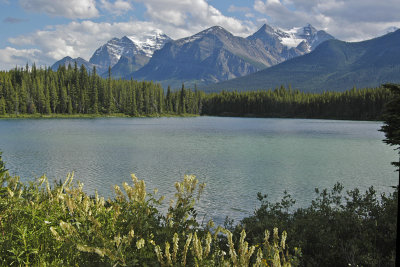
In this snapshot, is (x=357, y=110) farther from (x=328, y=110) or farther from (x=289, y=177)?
(x=289, y=177)

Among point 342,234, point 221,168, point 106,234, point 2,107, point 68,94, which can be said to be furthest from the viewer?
point 68,94

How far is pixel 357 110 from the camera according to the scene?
168750 millimetres

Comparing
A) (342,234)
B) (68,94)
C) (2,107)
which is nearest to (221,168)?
(342,234)

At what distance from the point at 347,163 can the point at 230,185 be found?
1874cm

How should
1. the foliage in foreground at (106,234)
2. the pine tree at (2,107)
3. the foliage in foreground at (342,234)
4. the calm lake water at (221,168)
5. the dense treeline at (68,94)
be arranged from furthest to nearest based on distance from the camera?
the dense treeline at (68,94) → the pine tree at (2,107) → the calm lake water at (221,168) → the foliage in foreground at (342,234) → the foliage in foreground at (106,234)

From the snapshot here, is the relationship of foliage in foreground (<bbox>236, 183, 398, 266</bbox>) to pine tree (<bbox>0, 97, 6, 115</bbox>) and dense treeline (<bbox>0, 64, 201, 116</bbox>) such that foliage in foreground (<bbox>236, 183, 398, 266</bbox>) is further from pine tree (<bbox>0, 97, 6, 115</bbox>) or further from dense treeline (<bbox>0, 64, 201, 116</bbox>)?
dense treeline (<bbox>0, 64, 201, 116</bbox>)

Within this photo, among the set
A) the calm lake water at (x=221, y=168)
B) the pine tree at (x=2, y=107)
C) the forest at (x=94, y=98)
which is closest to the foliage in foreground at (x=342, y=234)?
the calm lake water at (x=221, y=168)

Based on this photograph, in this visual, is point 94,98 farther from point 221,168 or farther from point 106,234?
point 106,234

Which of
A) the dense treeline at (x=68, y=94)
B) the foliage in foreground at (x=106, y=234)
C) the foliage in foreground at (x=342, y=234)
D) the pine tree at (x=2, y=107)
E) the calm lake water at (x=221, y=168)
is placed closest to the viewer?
the foliage in foreground at (x=106, y=234)

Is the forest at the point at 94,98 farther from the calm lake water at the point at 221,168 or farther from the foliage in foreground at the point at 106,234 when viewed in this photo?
the foliage in foreground at the point at 106,234

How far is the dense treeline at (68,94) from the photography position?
502 ft

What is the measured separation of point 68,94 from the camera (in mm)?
172125

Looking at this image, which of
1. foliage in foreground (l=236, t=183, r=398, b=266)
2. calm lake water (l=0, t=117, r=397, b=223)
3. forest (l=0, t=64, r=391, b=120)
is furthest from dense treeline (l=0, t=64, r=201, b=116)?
foliage in foreground (l=236, t=183, r=398, b=266)

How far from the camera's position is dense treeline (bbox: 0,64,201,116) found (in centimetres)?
A: 15300
